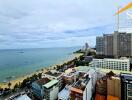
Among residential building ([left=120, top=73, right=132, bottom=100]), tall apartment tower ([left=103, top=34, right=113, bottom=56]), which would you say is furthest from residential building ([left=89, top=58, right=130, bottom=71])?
residential building ([left=120, top=73, right=132, bottom=100])

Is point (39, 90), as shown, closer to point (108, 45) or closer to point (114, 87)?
point (114, 87)

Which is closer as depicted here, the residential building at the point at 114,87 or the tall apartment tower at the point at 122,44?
the residential building at the point at 114,87

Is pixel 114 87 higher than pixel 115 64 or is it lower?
lower

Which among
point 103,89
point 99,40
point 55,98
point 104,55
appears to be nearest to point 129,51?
point 104,55

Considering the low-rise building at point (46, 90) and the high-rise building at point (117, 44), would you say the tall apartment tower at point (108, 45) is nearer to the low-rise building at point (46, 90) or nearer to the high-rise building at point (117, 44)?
the high-rise building at point (117, 44)

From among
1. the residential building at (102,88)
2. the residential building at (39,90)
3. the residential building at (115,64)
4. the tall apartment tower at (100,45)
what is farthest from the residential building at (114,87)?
the tall apartment tower at (100,45)

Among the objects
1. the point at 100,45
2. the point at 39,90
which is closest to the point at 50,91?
the point at 39,90

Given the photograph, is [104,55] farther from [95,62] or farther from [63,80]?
[63,80]

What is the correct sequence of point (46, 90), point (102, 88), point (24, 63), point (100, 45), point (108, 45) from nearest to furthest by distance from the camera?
point (46, 90) < point (102, 88) < point (108, 45) < point (100, 45) < point (24, 63)
